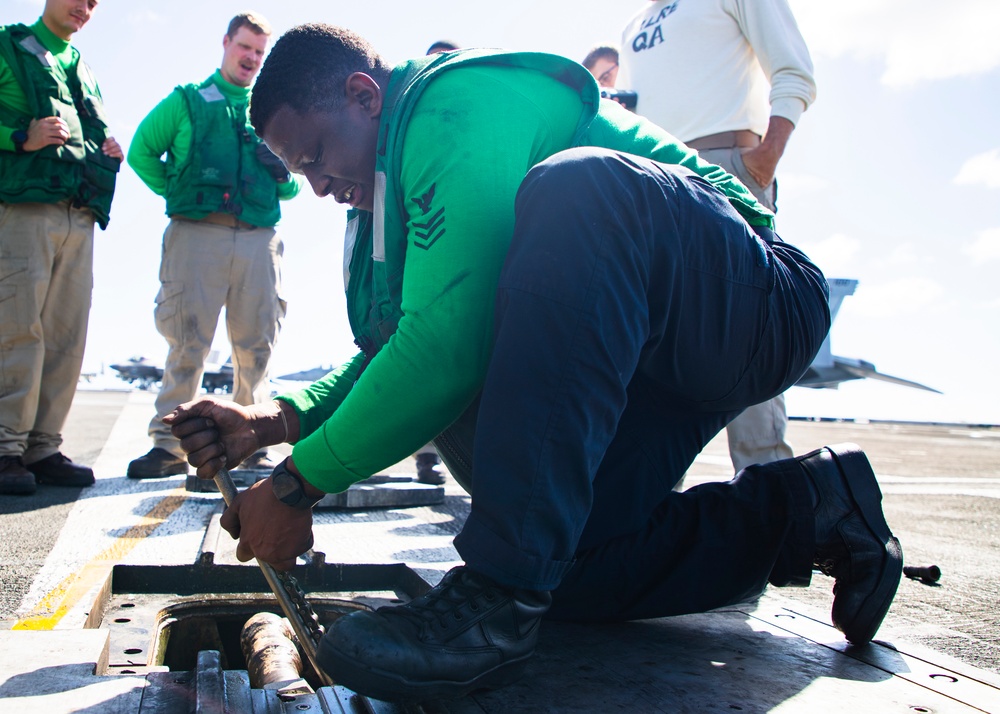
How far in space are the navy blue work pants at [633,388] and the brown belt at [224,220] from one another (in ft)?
10.2

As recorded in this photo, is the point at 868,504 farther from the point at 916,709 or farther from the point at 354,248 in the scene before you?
the point at 354,248

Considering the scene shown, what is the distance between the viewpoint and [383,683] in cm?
104

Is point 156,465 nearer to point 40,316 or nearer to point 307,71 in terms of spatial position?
point 40,316

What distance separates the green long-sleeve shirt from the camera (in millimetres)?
1212

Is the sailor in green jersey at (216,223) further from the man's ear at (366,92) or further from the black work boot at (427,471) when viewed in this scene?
the man's ear at (366,92)

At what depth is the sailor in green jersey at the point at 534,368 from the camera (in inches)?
43.8

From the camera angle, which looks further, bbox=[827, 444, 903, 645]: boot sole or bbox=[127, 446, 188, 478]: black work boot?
bbox=[127, 446, 188, 478]: black work boot

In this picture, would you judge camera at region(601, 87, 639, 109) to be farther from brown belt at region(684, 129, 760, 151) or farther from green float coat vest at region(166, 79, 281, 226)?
green float coat vest at region(166, 79, 281, 226)

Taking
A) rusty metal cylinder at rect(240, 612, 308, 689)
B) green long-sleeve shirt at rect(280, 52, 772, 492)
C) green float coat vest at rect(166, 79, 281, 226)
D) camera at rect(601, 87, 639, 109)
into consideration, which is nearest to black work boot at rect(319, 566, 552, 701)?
green long-sleeve shirt at rect(280, 52, 772, 492)

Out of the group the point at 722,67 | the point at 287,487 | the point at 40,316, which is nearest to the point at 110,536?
the point at 287,487

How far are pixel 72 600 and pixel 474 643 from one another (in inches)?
37.2

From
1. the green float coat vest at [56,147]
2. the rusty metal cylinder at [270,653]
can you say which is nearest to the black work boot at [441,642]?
the rusty metal cylinder at [270,653]

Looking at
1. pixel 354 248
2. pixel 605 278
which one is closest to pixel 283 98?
Answer: pixel 354 248

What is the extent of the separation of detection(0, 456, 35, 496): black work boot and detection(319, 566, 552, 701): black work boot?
7.94ft
